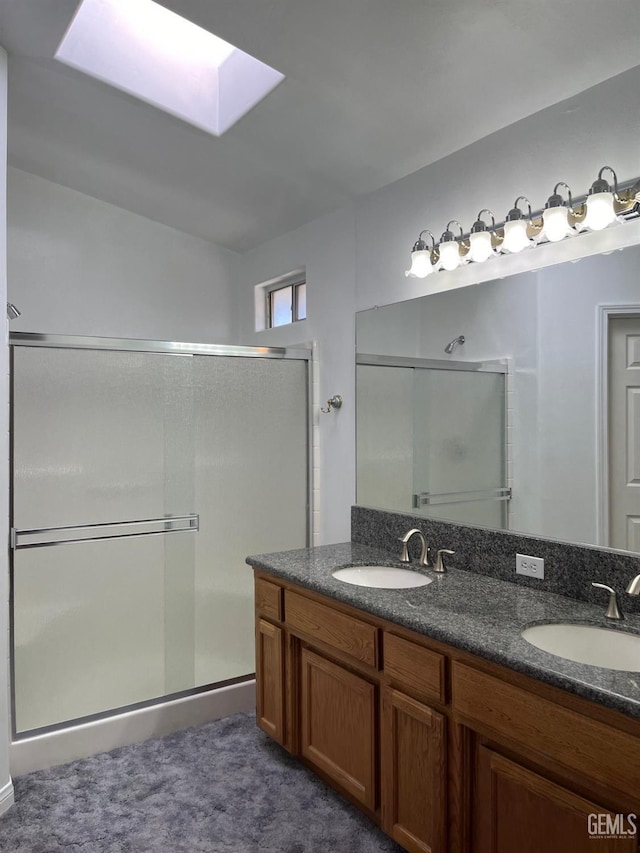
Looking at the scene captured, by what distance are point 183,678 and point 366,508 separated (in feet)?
3.97

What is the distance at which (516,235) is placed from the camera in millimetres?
1979

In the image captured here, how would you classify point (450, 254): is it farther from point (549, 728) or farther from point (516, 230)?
point (549, 728)

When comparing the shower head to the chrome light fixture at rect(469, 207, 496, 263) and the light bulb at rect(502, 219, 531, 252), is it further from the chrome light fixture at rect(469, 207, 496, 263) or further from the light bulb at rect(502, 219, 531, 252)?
the light bulb at rect(502, 219, 531, 252)

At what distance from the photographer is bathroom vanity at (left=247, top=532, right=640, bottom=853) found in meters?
1.25

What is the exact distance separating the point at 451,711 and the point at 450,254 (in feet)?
5.19

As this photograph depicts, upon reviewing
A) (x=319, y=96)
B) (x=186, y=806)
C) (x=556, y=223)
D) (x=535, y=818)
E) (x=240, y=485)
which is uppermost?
(x=319, y=96)

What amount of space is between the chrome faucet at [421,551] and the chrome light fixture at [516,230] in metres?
1.10

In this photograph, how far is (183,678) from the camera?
2.80 meters

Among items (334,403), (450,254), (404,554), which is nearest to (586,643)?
(404,554)

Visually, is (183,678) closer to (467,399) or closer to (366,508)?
(366,508)

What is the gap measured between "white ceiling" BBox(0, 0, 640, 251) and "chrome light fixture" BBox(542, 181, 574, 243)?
374mm

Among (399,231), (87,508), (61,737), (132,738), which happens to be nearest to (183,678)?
(132,738)

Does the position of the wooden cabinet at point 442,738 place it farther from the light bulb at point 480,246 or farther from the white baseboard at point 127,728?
the light bulb at point 480,246

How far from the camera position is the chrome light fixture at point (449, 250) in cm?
222
